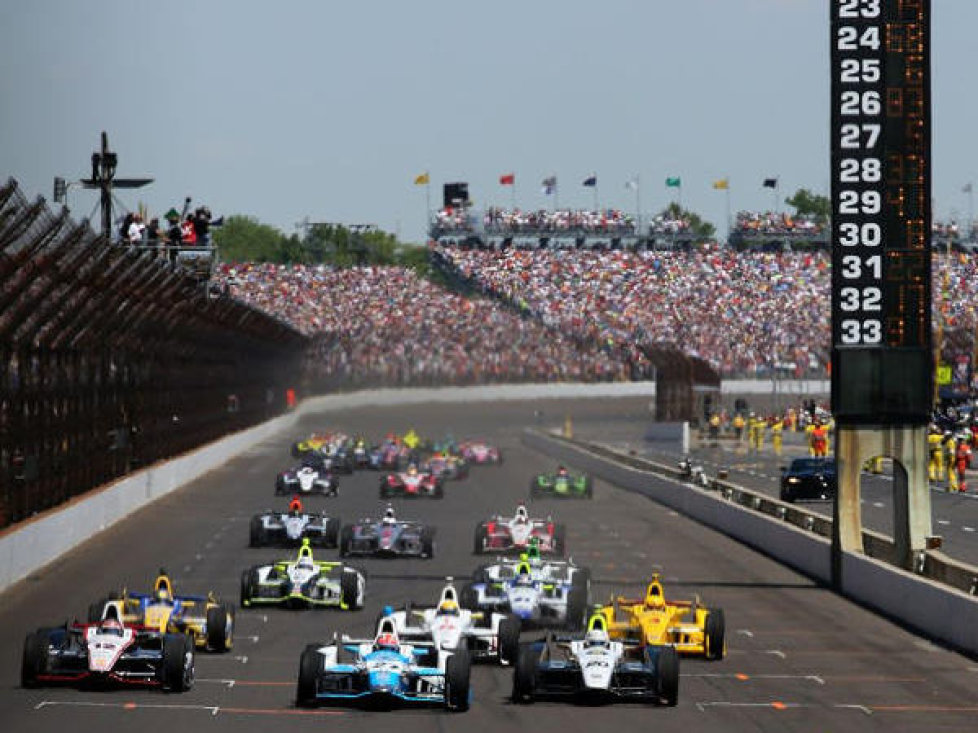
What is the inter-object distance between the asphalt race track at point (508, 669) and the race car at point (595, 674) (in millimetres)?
182

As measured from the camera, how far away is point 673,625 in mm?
27453

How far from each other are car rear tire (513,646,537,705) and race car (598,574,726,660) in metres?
3.49

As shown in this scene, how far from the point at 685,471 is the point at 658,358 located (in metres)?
41.8

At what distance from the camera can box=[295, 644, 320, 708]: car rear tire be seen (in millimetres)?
22125

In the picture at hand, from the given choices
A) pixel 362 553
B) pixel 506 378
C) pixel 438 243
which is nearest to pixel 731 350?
pixel 506 378

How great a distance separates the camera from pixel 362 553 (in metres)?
42.1

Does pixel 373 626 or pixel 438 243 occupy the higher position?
pixel 438 243

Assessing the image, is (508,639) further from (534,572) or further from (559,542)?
(559,542)

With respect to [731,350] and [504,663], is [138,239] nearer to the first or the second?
[504,663]

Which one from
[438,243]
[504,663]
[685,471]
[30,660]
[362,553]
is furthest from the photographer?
[438,243]

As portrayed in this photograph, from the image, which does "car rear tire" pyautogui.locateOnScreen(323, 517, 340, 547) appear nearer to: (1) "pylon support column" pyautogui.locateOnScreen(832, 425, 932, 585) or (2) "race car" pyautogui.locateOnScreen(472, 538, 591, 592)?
(1) "pylon support column" pyautogui.locateOnScreen(832, 425, 932, 585)

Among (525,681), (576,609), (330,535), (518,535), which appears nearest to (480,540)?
(518,535)

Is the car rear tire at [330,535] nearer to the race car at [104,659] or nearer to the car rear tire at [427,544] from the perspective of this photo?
the car rear tire at [427,544]

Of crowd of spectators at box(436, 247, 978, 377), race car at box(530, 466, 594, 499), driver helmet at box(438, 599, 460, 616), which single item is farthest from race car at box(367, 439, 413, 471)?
crowd of spectators at box(436, 247, 978, 377)
